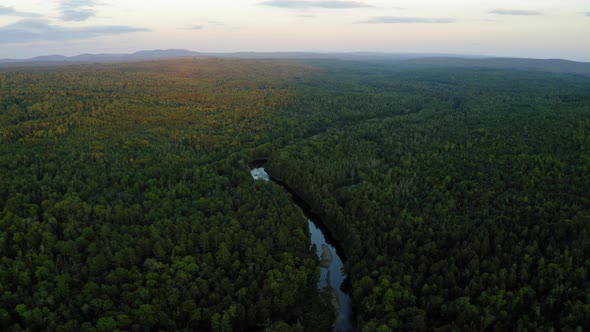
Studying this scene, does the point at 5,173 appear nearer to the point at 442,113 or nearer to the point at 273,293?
the point at 273,293

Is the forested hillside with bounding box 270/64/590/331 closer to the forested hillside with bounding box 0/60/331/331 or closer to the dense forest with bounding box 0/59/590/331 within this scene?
the dense forest with bounding box 0/59/590/331

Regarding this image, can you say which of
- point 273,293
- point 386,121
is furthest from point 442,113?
point 273,293

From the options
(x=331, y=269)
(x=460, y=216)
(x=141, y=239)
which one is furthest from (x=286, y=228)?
(x=460, y=216)

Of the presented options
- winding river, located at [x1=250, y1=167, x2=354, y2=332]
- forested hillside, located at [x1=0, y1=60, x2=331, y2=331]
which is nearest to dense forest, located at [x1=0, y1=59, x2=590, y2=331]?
forested hillside, located at [x1=0, y1=60, x2=331, y2=331]

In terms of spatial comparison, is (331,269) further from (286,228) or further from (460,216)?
(460,216)

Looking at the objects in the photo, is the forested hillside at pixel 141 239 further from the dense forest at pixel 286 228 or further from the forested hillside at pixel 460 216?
the forested hillside at pixel 460 216
